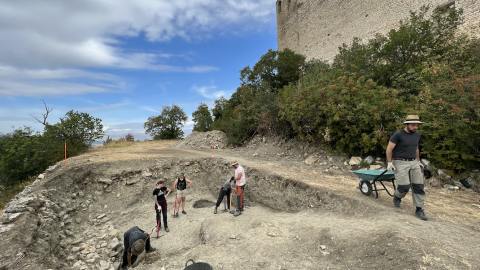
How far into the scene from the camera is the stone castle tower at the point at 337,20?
12.5 metres

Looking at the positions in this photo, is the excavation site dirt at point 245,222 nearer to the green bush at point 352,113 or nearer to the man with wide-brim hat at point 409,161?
the man with wide-brim hat at point 409,161

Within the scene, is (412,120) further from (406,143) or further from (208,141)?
(208,141)

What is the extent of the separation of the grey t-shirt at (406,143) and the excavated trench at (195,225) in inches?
57.3

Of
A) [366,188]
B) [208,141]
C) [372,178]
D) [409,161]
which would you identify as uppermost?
[208,141]

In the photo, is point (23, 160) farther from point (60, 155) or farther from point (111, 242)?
point (111, 242)

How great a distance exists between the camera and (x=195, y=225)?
676 centimetres

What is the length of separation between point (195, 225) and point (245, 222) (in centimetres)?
221

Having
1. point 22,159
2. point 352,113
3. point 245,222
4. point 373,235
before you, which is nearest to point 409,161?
point 373,235

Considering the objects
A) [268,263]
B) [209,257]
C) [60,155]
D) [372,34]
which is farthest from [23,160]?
[372,34]

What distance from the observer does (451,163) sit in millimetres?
5828

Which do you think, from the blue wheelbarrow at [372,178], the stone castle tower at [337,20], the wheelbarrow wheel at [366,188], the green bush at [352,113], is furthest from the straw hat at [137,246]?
the stone castle tower at [337,20]

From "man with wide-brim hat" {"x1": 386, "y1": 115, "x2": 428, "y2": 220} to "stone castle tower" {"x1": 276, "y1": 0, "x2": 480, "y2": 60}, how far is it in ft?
39.8

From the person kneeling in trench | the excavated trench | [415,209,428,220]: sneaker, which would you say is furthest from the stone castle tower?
the person kneeling in trench

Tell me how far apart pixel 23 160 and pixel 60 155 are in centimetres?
153
